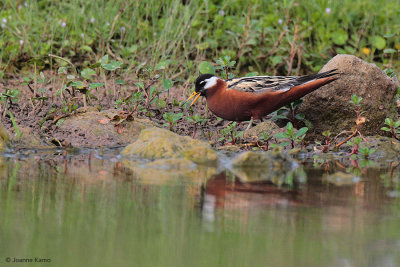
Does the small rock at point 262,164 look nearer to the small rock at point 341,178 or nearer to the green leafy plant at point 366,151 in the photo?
the small rock at point 341,178

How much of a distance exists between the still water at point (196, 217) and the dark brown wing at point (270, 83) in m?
1.56

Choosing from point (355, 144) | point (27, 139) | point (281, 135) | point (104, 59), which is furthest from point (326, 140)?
point (27, 139)

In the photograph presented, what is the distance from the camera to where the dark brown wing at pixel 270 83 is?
6.95 m

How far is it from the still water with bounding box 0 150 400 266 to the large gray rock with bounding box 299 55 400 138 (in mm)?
1561

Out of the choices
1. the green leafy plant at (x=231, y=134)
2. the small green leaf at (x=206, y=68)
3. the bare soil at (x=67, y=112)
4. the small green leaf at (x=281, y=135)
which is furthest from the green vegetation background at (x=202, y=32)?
the small green leaf at (x=281, y=135)

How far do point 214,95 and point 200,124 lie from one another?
23.2 inches

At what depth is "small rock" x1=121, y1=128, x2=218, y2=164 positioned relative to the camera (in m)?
5.87

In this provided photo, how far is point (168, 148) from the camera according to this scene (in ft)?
19.7

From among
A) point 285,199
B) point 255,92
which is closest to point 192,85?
point 255,92

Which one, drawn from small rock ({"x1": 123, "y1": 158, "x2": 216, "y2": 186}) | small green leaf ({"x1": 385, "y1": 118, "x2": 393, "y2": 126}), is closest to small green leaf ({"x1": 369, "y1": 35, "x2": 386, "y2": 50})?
small green leaf ({"x1": 385, "y1": 118, "x2": 393, "y2": 126})

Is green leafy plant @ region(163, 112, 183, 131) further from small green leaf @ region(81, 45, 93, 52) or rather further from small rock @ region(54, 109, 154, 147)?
small green leaf @ region(81, 45, 93, 52)

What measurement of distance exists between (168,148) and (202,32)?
4.35m

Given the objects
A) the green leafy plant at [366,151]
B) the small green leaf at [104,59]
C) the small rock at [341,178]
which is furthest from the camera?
the small green leaf at [104,59]

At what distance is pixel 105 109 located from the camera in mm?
7914
